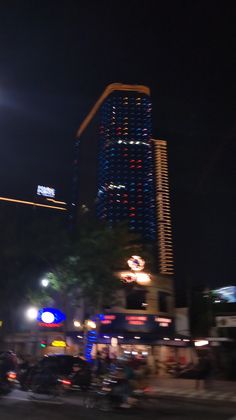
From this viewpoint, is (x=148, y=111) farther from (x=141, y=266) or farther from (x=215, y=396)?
(x=215, y=396)

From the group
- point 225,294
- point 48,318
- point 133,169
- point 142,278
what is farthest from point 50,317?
point 133,169

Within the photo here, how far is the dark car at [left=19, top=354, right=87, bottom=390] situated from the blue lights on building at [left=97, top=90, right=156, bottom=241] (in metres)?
48.1

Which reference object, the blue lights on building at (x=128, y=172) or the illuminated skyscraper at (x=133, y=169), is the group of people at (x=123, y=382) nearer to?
the illuminated skyscraper at (x=133, y=169)

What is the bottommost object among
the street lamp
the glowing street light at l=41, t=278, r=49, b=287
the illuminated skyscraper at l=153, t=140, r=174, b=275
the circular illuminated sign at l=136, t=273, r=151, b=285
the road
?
the road

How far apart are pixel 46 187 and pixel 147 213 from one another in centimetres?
3297

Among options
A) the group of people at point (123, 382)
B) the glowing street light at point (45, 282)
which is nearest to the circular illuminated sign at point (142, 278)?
the glowing street light at point (45, 282)

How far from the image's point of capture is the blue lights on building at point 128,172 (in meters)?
69.8

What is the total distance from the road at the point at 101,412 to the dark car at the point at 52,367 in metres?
1.34

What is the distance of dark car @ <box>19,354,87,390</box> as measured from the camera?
47.4ft

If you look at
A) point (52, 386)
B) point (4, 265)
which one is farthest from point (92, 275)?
point (52, 386)

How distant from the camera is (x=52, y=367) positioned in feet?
48.0

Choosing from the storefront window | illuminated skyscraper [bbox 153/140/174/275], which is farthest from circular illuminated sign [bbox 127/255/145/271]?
illuminated skyscraper [bbox 153/140/174/275]

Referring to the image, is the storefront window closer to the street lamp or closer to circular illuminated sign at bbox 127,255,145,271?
circular illuminated sign at bbox 127,255,145,271

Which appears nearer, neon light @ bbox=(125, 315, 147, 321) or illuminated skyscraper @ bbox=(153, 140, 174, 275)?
neon light @ bbox=(125, 315, 147, 321)
